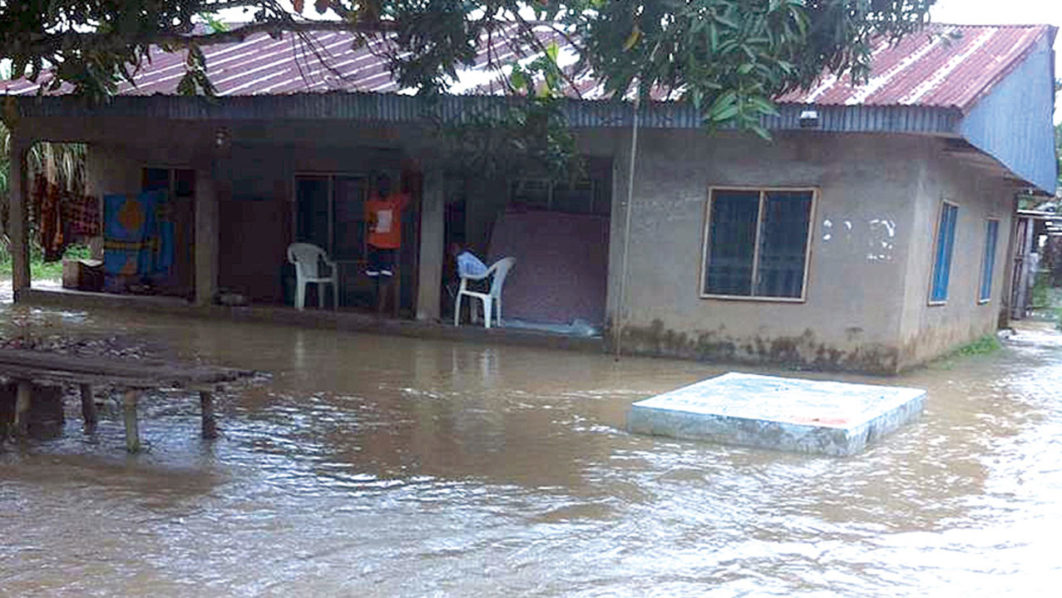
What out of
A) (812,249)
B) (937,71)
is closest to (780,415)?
(812,249)

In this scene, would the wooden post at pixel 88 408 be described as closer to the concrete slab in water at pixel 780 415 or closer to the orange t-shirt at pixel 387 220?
the concrete slab in water at pixel 780 415

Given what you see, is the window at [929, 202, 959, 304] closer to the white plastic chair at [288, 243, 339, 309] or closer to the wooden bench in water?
the white plastic chair at [288, 243, 339, 309]

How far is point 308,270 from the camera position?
13.9 meters

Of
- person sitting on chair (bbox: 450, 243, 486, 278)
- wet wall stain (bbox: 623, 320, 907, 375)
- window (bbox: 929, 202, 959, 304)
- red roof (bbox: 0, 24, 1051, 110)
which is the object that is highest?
red roof (bbox: 0, 24, 1051, 110)

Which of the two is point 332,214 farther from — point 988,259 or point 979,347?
point 988,259

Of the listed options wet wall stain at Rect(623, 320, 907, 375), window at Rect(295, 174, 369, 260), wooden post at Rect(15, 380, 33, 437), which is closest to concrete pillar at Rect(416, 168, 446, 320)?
window at Rect(295, 174, 369, 260)

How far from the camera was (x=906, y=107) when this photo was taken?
379 inches

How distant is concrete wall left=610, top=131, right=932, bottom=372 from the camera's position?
10594 millimetres

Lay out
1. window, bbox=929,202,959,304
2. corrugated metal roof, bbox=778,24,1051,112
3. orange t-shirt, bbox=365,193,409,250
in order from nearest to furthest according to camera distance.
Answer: corrugated metal roof, bbox=778,24,1051,112
window, bbox=929,202,959,304
orange t-shirt, bbox=365,193,409,250

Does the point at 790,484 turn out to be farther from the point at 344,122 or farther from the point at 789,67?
the point at 344,122

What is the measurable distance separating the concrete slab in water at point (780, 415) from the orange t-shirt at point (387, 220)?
616 centimetres

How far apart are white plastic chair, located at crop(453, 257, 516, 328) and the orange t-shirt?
125cm

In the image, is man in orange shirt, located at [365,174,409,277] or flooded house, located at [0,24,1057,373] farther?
man in orange shirt, located at [365,174,409,277]

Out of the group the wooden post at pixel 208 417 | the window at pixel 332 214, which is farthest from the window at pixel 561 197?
the wooden post at pixel 208 417
